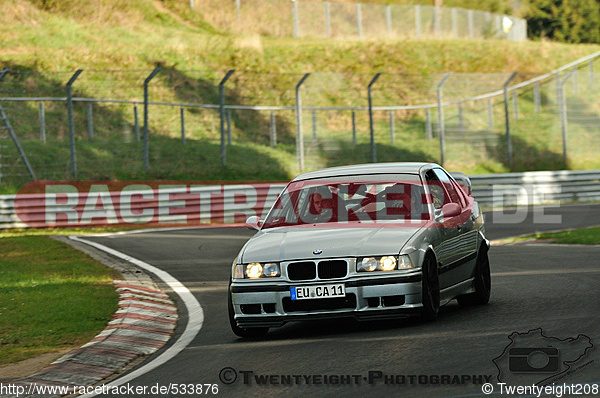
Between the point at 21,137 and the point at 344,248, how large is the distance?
2395cm

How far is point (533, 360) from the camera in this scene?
718 centimetres

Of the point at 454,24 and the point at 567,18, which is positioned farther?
the point at 567,18

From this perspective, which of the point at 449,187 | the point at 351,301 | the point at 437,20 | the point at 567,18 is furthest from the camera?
the point at 567,18

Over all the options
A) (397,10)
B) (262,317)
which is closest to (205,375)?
(262,317)

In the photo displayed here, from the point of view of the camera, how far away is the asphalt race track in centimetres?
678

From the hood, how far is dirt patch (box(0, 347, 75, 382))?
71.8 inches

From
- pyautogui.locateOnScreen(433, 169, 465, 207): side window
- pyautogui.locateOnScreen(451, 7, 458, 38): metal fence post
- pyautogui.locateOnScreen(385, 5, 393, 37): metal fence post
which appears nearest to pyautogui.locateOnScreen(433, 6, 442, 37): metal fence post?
pyautogui.locateOnScreen(451, 7, 458, 38): metal fence post

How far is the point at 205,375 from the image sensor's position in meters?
7.57

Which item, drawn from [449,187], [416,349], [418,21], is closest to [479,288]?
[449,187]

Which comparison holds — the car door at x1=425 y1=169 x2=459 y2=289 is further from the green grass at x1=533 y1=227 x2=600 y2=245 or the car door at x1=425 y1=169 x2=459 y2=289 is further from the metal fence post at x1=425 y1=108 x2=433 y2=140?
the metal fence post at x1=425 y1=108 x2=433 y2=140

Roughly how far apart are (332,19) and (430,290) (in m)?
46.5

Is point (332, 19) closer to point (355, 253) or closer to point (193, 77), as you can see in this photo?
point (193, 77)
